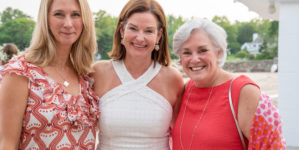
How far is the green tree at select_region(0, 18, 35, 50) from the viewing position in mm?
63469

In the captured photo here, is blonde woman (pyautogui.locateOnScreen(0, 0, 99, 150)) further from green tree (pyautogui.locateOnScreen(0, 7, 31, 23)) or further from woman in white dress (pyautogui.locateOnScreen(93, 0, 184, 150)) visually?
green tree (pyautogui.locateOnScreen(0, 7, 31, 23))

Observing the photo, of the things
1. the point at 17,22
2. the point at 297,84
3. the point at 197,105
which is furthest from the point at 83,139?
the point at 17,22

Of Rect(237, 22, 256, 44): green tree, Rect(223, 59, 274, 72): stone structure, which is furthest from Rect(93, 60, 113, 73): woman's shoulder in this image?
Rect(237, 22, 256, 44): green tree

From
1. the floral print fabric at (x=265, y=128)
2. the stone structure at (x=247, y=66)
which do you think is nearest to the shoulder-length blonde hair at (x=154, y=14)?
the floral print fabric at (x=265, y=128)

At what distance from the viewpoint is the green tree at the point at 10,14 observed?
69938 millimetres

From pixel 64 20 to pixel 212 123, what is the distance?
1316mm

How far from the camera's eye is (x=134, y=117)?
8.27ft

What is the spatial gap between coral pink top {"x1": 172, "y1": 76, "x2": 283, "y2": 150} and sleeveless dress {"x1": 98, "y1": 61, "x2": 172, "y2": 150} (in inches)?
7.8

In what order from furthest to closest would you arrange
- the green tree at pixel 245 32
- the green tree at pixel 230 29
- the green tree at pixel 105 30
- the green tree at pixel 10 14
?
the green tree at pixel 245 32
the green tree at pixel 230 29
the green tree at pixel 10 14
the green tree at pixel 105 30

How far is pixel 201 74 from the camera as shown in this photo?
229 centimetres

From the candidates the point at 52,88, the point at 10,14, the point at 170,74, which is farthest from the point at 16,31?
the point at 52,88

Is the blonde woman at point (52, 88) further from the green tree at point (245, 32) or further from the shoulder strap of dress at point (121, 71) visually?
the green tree at point (245, 32)

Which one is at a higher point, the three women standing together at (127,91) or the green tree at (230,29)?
the three women standing together at (127,91)

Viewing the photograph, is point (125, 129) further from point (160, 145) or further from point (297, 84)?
point (297, 84)
